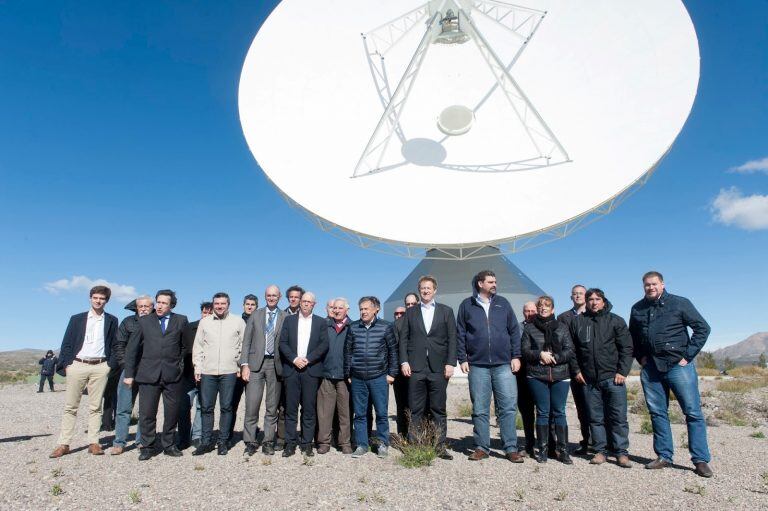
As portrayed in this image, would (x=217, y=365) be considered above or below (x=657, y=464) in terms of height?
above

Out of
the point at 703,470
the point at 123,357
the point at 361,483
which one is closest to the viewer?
the point at 361,483

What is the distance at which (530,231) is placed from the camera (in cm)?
1374

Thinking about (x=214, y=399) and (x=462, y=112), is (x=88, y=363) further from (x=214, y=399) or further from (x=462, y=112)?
(x=462, y=112)

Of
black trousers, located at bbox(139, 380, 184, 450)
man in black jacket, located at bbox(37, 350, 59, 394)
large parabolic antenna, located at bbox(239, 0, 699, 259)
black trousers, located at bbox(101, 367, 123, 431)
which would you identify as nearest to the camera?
black trousers, located at bbox(139, 380, 184, 450)

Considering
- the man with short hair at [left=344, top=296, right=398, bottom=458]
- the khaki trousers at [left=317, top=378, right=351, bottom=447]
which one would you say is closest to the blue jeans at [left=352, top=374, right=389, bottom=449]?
the man with short hair at [left=344, top=296, right=398, bottom=458]

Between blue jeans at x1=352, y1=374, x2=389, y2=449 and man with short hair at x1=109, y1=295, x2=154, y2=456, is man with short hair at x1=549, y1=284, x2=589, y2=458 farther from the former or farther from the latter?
Result: man with short hair at x1=109, y1=295, x2=154, y2=456

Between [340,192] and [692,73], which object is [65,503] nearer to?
[340,192]

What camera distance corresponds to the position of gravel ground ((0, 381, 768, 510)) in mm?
4695

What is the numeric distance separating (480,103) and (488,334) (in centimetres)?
1234

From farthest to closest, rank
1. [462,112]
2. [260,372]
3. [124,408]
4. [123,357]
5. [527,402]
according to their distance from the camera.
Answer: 1. [462,112]
2. [123,357]
3. [124,408]
4. [260,372]
5. [527,402]

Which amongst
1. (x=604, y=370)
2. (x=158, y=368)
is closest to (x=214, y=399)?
(x=158, y=368)

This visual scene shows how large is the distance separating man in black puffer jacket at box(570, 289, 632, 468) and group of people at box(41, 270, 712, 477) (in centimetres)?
1

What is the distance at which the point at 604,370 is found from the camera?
Result: 6461mm

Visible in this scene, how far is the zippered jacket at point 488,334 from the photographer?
6.45 metres
